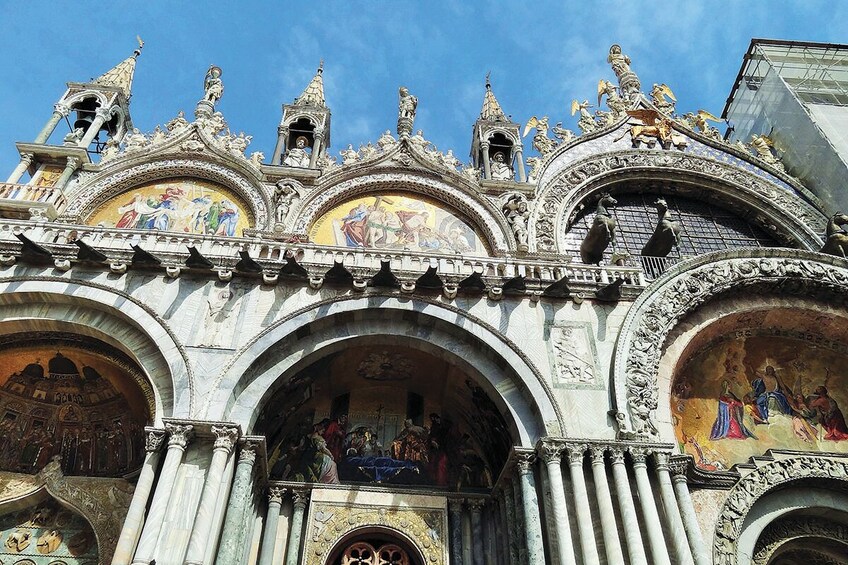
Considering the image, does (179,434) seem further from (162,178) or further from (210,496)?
(162,178)

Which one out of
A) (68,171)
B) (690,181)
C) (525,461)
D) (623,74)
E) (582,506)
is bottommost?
(582,506)

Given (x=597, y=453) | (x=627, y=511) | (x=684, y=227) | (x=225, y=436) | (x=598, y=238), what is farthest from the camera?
(x=684, y=227)

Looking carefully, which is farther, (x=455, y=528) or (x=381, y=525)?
(x=455, y=528)

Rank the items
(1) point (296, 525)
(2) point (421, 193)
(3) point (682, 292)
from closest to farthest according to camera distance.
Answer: (1) point (296, 525), (3) point (682, 292), (2) point (421, 193)

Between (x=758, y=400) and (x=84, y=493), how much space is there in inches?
447

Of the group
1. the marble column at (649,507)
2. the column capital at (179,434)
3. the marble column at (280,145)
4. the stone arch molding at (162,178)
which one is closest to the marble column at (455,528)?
the marble column at (649,507)

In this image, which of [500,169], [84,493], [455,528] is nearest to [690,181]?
[500,169]

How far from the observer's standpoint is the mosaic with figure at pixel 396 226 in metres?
13.4

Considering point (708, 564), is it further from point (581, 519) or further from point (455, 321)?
point (455, 321)

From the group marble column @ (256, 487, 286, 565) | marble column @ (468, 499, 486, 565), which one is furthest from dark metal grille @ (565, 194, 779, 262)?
marble column @ (256, 487, 286, 565)

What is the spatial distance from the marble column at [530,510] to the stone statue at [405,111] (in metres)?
9.59

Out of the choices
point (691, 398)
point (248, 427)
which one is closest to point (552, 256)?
point (691, 398)

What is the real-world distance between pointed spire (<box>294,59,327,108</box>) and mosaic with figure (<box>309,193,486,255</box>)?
4563mm

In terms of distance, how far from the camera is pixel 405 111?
53.7 ft
